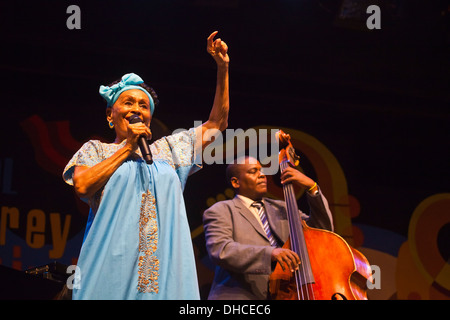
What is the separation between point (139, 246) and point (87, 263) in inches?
7.4

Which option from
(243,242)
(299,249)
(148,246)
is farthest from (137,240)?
(243,242)

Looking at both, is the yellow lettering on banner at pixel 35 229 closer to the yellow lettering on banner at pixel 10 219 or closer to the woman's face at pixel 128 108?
the yellow lettering on banner at pixel 10 219

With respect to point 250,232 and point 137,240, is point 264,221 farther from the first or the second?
point 137,240

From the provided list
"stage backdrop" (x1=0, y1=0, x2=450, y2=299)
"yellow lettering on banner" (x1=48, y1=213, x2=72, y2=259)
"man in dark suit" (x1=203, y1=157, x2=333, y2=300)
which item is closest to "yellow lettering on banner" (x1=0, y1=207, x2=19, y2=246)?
"stage backdrop" (x1=0, y1=0, x2=450, y2=299)

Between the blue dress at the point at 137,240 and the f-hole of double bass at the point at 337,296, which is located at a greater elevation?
the blue dress at the point at 137,240

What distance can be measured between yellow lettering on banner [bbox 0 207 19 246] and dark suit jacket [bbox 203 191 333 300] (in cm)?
132

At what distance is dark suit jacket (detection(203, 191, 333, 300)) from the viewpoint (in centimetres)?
278

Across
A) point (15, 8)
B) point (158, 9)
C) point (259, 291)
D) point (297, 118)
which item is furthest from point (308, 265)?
point (15, 8)

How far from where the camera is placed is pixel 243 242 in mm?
2998

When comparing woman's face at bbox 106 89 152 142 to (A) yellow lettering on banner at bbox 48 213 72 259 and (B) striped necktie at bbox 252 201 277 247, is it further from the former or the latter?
(A) yellow lettering on banner at bbox 48 213 72 259

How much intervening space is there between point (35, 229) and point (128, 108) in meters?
1.66

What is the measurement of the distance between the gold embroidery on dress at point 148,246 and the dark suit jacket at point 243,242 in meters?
0.91

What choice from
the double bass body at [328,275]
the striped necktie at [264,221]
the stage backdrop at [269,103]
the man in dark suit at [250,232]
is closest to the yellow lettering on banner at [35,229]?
the stage backdrop at [269,103]

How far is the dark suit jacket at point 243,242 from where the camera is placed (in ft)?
9.11
